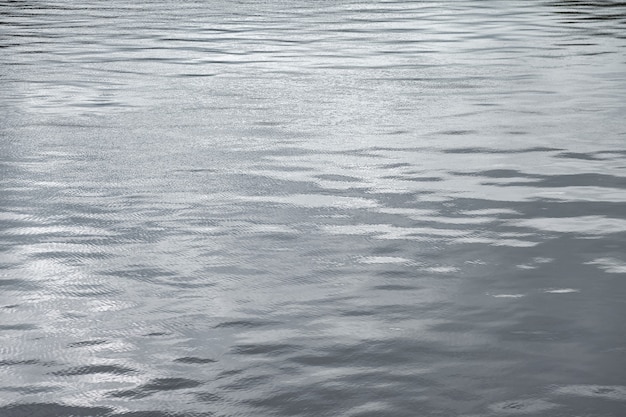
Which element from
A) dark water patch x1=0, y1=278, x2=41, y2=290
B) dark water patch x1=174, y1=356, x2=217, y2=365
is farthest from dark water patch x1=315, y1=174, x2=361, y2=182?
dark water patch x1=174, y1=356, x2=217, y2=365

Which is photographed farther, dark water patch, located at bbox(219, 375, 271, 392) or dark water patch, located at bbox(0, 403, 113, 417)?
dark water patch, located at bbox(219, 375, 271, 392)

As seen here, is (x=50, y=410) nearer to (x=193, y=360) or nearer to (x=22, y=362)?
(x=22, y=362)

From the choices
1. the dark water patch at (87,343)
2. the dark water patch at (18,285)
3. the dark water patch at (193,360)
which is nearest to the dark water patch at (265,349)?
the dark water patch at (193,360)

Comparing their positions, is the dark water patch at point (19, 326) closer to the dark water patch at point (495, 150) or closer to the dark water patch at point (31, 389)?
the dark water patch at point (31, 389)

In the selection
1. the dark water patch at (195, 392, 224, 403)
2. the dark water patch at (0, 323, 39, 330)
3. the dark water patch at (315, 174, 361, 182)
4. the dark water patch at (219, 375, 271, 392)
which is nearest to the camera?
the dark water patch at (195, 392, 224, 403)

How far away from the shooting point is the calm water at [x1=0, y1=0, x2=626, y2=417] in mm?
5012

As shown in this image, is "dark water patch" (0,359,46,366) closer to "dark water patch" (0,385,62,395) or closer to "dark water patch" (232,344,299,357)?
"dark water patch" (0,385,62,395)

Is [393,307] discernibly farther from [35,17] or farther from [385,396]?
[35,17]

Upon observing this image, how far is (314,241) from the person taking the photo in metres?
7.30

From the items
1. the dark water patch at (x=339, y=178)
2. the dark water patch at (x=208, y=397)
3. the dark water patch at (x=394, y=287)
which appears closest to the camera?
the dark water patch at (x=208, y=397)

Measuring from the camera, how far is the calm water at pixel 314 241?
501cm

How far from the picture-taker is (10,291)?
634 cm

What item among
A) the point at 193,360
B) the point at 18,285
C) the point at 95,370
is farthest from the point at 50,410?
the point at 18,285

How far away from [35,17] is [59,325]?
2264cm
